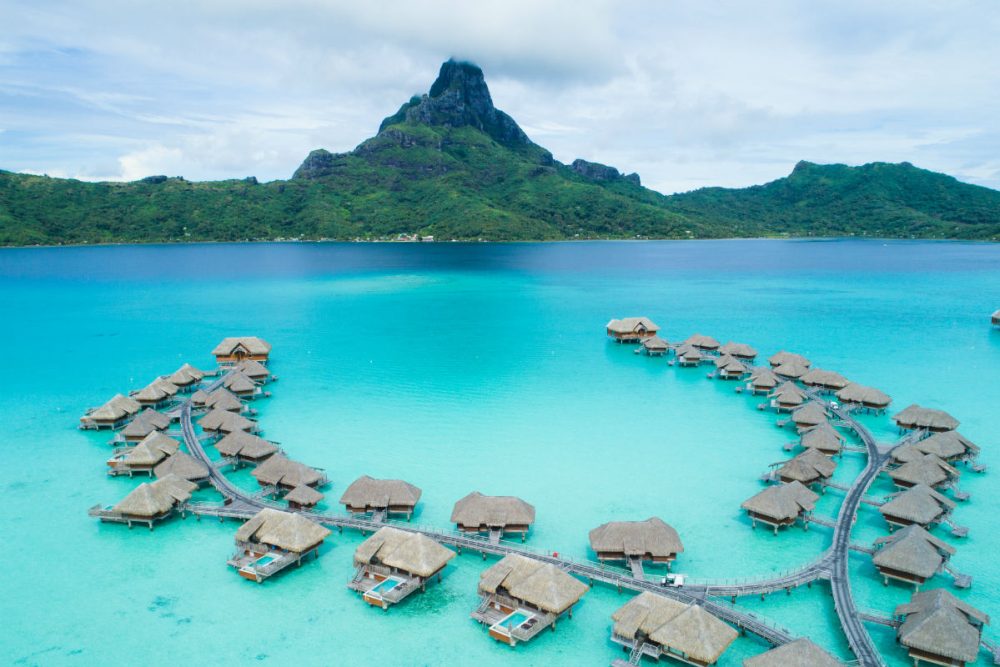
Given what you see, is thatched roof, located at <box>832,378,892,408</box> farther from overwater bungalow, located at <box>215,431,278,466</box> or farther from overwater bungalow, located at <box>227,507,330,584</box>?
overwater bungalow, located at <box>215,431,278,466</box>

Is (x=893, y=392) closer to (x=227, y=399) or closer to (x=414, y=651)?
(x=414, y=651)

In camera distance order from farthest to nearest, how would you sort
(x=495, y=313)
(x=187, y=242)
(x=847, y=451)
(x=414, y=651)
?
(x=187, y=242) < (x=495, y=313) < (x=847, y=451) < (x=414, y=651)

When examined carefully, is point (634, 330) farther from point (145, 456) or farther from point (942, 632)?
point (145, 456)

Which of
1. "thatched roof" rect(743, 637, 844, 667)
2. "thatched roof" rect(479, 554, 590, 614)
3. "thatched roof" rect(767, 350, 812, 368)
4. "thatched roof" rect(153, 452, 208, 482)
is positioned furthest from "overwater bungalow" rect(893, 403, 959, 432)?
"thatched roof" rect(153, 452, 208, 482)

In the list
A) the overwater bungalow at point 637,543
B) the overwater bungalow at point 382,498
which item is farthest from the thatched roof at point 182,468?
the overwater bungalow at point 637,543

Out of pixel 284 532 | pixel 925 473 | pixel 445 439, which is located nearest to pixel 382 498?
pixel 284 532

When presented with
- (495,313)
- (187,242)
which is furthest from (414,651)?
(187,242)
